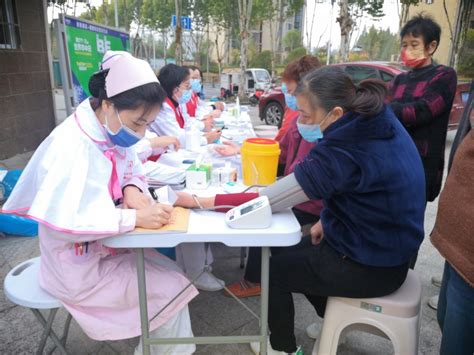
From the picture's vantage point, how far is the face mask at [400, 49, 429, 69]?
2246mm

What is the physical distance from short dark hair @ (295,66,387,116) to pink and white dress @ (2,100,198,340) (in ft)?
2.69

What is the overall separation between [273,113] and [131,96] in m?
7.50

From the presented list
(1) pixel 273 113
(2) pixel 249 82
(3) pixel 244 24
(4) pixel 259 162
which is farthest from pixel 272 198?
(2) pixel 249 82

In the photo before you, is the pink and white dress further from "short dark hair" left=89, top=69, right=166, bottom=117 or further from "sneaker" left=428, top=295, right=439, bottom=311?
"sneaker" left=428, top=295, right=439, bottom=311

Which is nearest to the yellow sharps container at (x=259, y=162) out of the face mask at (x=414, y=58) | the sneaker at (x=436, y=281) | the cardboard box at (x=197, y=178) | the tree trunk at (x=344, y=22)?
the cardboard box at (x=197, y=178)

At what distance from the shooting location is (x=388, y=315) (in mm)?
1447

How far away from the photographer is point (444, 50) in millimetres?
23156

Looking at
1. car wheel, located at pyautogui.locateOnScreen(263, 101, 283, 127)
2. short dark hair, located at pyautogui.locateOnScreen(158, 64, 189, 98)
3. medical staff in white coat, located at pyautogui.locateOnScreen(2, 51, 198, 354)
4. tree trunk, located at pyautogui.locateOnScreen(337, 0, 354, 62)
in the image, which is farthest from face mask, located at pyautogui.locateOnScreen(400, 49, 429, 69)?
tree trunk, located at pyautogui.locateOnScreen(337, 0, 354, 62)

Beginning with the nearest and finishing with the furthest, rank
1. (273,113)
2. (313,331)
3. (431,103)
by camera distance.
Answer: (313,331), (431,103), (273,113)

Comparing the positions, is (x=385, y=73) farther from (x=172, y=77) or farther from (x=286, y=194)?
(x=286, y=194)

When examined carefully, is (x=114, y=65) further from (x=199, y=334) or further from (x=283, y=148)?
(x=199, y=334)

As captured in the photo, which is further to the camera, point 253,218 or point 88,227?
point 253,218

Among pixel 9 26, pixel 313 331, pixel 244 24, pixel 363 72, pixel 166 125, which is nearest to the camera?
pixel 313 331

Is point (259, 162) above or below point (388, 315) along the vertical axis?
above
